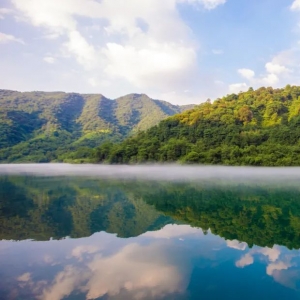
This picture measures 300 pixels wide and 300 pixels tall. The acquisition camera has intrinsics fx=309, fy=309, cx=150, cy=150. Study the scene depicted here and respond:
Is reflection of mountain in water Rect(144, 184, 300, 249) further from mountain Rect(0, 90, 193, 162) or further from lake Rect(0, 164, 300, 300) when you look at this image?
mountain Rect(0, 90, 193, 162)

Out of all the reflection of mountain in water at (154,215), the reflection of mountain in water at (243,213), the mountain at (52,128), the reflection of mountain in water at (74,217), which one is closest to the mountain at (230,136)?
the mountain at (52,128)

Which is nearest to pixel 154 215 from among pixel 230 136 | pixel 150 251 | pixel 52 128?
pixel 150 251

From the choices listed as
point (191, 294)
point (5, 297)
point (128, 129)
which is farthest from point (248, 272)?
point (128, 129)

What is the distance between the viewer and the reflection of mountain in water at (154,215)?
10219 mm

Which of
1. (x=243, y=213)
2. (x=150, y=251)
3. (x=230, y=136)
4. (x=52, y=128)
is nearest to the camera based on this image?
(x=150, y=251)

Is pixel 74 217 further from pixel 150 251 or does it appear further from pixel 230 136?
pixel 230 136

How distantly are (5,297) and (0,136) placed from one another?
5207 inches

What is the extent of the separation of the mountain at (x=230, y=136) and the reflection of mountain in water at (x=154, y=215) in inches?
1353

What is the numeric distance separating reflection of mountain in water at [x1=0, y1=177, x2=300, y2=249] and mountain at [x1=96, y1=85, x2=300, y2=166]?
34369 mm

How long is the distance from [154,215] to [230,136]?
4660 centimetres

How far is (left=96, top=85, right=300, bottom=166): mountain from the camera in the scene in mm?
52438

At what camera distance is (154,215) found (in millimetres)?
13531

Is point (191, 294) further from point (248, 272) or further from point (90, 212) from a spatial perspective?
point (90, 212)

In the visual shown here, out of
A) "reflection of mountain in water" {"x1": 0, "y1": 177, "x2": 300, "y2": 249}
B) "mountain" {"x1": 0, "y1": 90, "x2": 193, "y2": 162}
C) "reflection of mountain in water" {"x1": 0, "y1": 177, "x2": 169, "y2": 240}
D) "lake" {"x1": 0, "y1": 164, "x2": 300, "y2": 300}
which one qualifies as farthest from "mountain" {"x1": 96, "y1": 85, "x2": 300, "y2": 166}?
"reflection of mountain in water" {"x1": 0, "y1": 177, "x2": 169, "y2": 240}
